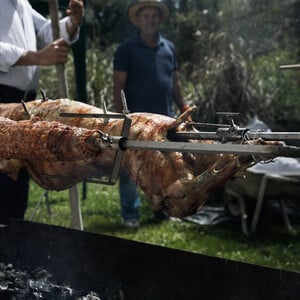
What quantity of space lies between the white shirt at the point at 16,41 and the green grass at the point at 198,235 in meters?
2.00

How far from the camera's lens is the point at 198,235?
17.6 feet

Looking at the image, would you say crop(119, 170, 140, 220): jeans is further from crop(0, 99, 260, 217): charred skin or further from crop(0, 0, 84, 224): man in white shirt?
crop(0, 99, 260, 217): charred skin

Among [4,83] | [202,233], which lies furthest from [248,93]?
[4,83]

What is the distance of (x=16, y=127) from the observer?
105 inches

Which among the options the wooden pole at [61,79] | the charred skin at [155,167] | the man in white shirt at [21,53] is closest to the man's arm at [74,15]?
the man in white shirt at [21,53]

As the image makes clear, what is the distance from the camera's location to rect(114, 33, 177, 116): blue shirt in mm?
5395

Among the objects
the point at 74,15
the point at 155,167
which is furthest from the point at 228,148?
the point at 74,15

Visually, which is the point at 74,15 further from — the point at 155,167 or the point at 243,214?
the point at 243,214

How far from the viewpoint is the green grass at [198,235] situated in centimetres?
473

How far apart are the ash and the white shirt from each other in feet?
4.28

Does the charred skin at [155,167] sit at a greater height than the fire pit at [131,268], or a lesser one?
greater

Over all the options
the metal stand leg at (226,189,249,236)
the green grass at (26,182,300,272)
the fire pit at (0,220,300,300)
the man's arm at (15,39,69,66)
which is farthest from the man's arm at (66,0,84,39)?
the metal stand leg at (226,189,249,236)

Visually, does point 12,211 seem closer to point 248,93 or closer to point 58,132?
point 58,132

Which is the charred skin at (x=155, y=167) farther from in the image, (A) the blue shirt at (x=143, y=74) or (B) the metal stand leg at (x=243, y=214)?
(B) the metal stand leg at (x=243, y=214)
